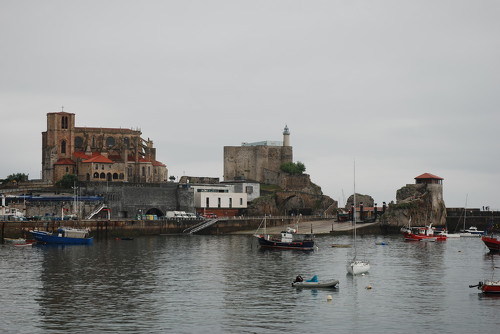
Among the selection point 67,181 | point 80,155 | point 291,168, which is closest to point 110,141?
point 80,155

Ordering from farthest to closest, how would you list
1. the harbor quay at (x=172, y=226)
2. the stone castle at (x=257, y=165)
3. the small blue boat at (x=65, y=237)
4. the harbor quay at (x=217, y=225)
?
the stone castle at (x=257, y=165) → the harbor quay at (x=217, y=225) → the harbor quay at (x=172, y=226) → the small blue boat at (x=65, y=237)

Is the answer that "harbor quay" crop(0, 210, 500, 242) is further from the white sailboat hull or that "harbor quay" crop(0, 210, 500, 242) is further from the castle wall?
the white sailboat hull

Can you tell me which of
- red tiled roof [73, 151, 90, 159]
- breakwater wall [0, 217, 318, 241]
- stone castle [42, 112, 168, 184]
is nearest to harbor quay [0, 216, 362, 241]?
breakwater wall [0, 217, 318, 241]

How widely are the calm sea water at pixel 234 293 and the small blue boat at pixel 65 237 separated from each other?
42.8ft

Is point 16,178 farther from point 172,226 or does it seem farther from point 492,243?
point 492,243

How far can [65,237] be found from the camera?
12362cm

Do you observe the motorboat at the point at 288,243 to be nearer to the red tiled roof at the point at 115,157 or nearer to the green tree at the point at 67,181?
the green tree at the point at 67,181

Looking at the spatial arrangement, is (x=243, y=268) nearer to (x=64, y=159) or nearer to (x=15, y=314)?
(x=15, y=314)

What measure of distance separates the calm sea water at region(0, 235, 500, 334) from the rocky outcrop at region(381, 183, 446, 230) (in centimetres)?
4686

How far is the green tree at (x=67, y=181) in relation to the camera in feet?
523

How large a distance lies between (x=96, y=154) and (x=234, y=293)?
11508cm

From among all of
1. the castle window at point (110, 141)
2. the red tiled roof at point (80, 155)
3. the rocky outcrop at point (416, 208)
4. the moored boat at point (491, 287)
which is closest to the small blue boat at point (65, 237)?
the red tiled roof at point (80, 155)

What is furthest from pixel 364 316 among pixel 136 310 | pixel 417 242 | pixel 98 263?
pixel 417 242

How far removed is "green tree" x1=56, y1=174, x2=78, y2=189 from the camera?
523 feet
